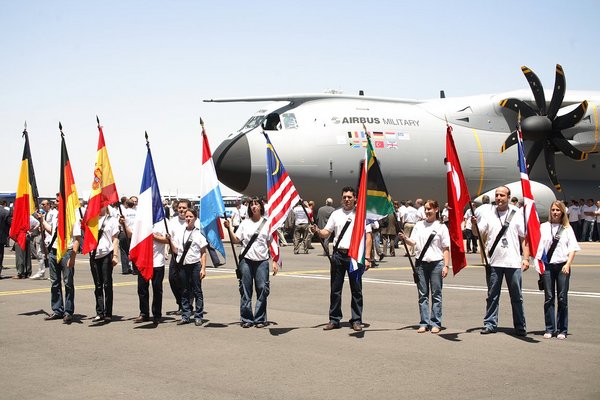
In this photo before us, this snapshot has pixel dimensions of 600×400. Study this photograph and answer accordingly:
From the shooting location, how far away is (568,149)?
28.0m

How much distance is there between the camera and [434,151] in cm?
2784

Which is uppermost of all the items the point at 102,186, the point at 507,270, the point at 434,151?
the point at 434,151

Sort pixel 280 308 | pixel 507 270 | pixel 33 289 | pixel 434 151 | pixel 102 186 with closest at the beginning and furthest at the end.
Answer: pixel 507 270
pixel 102 186
pixel 280 308
pixel 33 289
pixel 434 151

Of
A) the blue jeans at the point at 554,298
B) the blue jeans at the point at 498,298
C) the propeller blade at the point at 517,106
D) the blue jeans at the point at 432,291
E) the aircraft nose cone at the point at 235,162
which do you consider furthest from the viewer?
the propeller blade at the point at 517,106

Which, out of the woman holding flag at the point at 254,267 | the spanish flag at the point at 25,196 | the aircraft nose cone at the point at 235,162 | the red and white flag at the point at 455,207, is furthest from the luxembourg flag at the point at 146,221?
the aircraft nose cone at the point at 235,162

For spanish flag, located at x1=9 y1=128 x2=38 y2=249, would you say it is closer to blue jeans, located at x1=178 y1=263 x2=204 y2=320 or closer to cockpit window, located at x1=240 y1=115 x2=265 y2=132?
blue jeans, located at x1=178 y1=263 x2=204 y2=320

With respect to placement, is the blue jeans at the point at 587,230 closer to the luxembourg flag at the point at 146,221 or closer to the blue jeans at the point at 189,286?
the blue jeans at the point at 189,286

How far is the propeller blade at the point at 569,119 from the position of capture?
88.5 feet

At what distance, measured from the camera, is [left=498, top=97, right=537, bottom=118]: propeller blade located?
91.1 ft

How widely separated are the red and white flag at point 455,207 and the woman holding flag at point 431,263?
0.28m

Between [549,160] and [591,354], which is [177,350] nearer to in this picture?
[591,354]

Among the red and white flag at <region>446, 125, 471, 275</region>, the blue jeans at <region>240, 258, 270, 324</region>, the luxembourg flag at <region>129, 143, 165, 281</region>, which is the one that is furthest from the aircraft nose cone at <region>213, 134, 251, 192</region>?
the red and white flag at <region>446, 125, 471, 275</region>

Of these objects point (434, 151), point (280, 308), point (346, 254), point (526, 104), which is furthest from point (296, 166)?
point (346, 254)

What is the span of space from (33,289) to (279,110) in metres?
12.4
